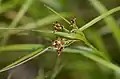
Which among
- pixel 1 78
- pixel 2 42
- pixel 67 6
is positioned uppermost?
pixel 67 6

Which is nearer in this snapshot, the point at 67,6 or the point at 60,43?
the point at 60,43

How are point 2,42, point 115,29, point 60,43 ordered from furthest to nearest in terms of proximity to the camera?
point 2,42 → point 115,29 → point 60,43

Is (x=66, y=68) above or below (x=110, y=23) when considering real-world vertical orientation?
below

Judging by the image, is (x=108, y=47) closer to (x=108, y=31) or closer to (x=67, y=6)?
(x=108, y=31)

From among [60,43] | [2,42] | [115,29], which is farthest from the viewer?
[2,42]

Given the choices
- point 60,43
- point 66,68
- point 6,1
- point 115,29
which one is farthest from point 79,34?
point 6,1

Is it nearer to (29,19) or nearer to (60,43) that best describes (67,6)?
(29,19)

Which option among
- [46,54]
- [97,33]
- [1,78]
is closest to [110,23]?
[97,33]
